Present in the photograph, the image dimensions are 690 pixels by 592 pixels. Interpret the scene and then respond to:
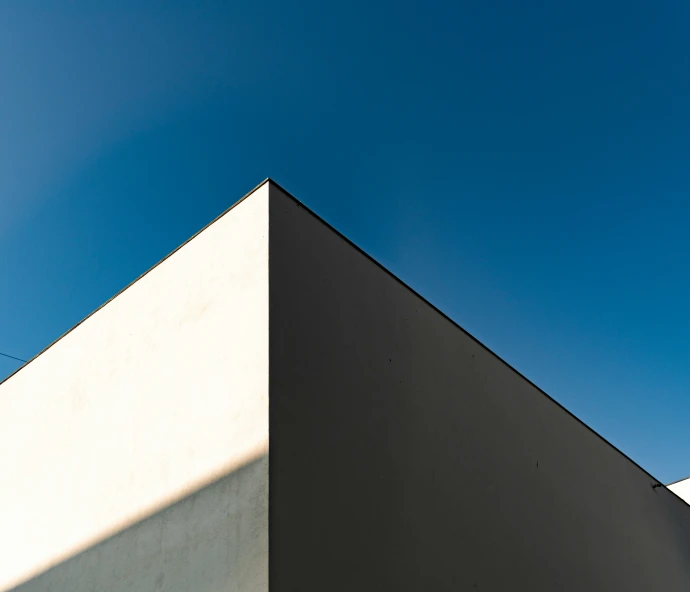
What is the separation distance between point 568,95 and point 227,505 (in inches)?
249

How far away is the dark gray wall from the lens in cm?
235

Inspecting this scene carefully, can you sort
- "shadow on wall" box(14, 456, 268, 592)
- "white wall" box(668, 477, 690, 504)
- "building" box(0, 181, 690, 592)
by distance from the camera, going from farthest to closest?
1. "white wall" box(668, 477, 690, 504)
2. "building" box(0, 181, 690, 592)
3. "shadow on wall" box(14, 456, 268, 592)

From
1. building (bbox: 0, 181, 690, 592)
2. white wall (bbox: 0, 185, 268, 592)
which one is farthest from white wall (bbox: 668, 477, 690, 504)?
white wall (bbox: 0, 185, 268, 592)

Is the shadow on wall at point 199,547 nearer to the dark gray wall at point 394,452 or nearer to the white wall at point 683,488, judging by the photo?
the dark gray wall at point 394,452

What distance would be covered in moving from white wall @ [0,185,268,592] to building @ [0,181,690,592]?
0.01m

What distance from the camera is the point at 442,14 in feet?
19.7

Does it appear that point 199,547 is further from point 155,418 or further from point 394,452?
point 394,452

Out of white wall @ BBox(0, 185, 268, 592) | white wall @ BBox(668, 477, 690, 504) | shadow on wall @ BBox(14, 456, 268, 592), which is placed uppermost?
white wall @ BBox(668, 477, 690, 504)

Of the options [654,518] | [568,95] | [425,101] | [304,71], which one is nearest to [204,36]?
[304,71]

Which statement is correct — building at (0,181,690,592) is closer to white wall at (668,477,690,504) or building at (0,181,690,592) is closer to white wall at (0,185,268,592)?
white wall at (0,185,268,592)

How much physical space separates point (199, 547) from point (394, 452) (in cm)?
114

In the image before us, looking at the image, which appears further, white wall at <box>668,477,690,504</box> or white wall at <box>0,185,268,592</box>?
white wall at <box>668,477,690,504</box>

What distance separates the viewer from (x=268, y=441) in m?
2.23

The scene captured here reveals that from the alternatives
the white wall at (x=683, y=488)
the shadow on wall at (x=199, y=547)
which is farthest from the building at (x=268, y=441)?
the white wall at (x=683, y=488)
